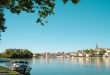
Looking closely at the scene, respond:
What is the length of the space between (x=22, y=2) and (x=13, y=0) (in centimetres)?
46

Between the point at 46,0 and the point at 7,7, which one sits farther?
the point at 7,7

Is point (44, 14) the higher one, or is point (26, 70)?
point (44, 14)

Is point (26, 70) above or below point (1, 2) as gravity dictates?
below

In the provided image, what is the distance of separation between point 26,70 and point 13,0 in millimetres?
32480

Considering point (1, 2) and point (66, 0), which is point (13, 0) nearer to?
point (1, 2)

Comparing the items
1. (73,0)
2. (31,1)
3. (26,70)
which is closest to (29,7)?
(31,1)

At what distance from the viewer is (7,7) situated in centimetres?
1395

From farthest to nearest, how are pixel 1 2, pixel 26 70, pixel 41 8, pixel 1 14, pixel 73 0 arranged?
pixel 26 70 < pixel 1 14 < pixel 41 8 < pixel 1 2 < pixel 73 0

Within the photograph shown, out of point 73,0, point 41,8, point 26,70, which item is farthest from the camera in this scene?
point 26,70

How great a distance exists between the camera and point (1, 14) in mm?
15586

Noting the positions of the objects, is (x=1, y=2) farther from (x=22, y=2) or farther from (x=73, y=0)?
(x=73, y=0)

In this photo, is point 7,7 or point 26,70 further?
point 26,70

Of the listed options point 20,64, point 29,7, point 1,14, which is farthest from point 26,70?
point 29,7

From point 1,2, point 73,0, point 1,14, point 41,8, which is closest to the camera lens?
point 73,0
